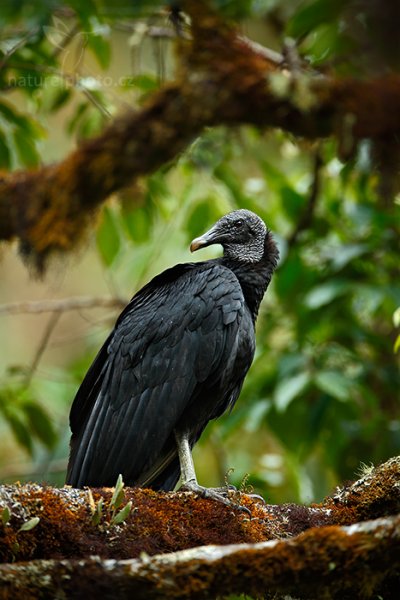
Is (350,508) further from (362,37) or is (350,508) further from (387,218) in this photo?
(387,218)

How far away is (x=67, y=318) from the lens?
11695 mm

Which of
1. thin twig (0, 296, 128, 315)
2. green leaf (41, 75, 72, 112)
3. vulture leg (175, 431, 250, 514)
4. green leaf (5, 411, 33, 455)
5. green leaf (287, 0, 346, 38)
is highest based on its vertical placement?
green leaf (287, 0, 346, 38)

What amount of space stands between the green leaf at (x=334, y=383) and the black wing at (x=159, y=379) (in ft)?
3.61

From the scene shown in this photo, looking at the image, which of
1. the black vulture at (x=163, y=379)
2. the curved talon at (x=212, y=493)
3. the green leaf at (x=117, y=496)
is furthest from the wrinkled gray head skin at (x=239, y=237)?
the green leaf at (x=117, y=496)

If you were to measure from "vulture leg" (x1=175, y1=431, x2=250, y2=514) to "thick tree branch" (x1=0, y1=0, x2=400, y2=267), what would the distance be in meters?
1.10

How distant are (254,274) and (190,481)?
4.44 ft

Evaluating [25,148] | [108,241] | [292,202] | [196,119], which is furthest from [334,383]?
[196,119]

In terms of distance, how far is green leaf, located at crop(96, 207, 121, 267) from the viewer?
586 cm

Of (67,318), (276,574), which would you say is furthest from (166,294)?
(67,318)

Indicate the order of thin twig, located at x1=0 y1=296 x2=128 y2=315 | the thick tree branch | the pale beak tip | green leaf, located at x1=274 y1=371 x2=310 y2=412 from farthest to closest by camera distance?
thin twig, located at x1=0 y1=296 x2=128 y2=315 < green leaf, located at x1=274 y1=371 x2=310 y2=412 < the pale beak tip < the thick tree branch

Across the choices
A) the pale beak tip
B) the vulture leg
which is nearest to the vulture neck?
the pale beak tip

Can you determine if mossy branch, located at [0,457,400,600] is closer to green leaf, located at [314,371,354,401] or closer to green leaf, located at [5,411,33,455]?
green leaf, located at [314,371,354,401]

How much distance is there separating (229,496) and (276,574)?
3.74 ft

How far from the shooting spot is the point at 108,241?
5.88m
